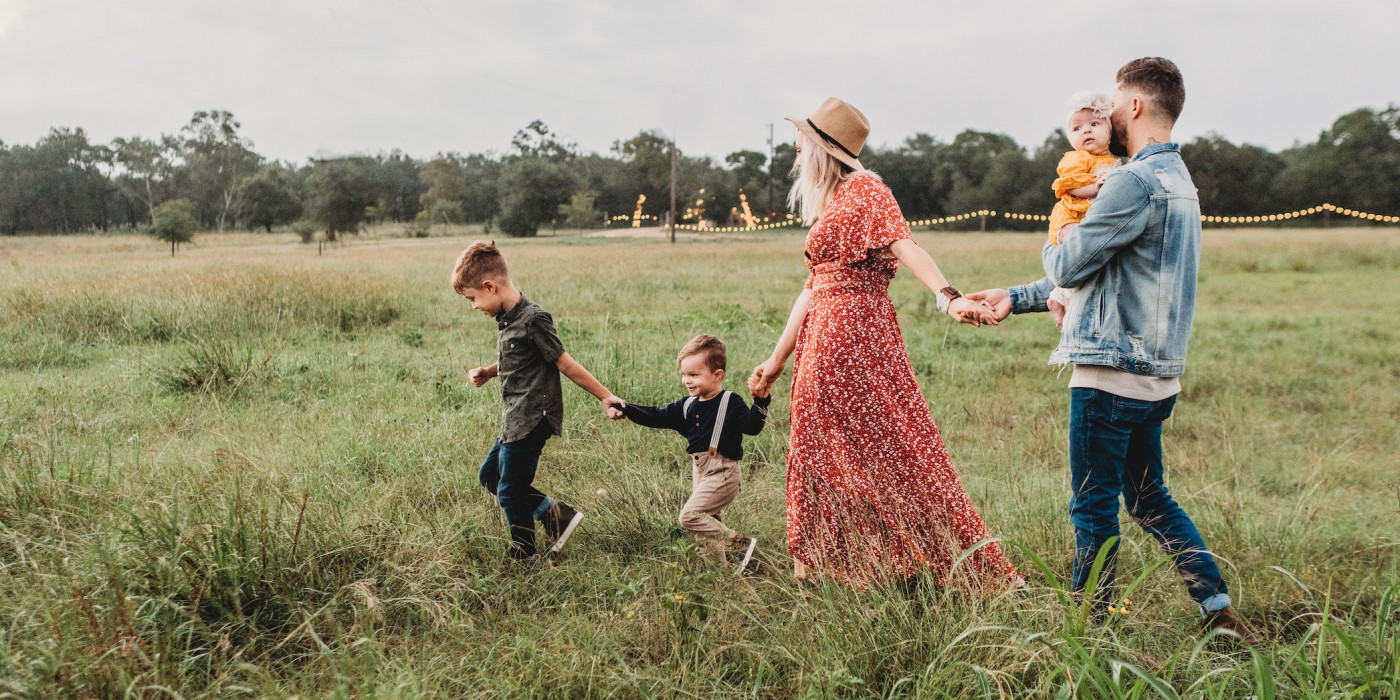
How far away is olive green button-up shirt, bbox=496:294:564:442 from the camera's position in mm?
3332

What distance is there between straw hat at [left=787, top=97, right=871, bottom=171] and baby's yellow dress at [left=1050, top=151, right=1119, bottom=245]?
76cm

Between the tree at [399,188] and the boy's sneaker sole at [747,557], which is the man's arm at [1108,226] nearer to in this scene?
the boy's sneaker sole at [747,557]

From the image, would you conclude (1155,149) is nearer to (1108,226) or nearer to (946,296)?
(1108,226)

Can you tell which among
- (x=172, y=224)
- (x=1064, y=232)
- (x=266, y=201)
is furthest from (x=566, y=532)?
(x=266, y=201)

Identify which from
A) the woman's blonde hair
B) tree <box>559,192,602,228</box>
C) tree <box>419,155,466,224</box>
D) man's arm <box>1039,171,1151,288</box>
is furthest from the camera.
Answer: tree <box>559,192,602,228</box>

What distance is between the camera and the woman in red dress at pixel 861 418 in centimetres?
A: 303

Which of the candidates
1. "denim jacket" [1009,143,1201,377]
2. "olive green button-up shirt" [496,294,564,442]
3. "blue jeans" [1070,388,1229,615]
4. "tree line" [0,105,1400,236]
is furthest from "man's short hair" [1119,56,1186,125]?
"tree line" [0,105,1400,236]

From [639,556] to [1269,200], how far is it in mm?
55921

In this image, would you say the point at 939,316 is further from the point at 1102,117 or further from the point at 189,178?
the point at 189,178

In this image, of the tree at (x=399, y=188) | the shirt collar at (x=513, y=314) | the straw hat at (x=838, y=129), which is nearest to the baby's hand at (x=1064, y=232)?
the straw hat at (x=838, y=129)

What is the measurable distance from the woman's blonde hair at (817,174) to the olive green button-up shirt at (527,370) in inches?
47.1

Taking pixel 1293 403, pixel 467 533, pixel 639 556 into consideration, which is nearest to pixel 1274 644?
pixel 639 556

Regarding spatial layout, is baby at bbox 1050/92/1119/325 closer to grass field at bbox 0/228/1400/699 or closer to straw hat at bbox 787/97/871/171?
straw hat at bbox 787/97/871/171

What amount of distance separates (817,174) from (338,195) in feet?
121
